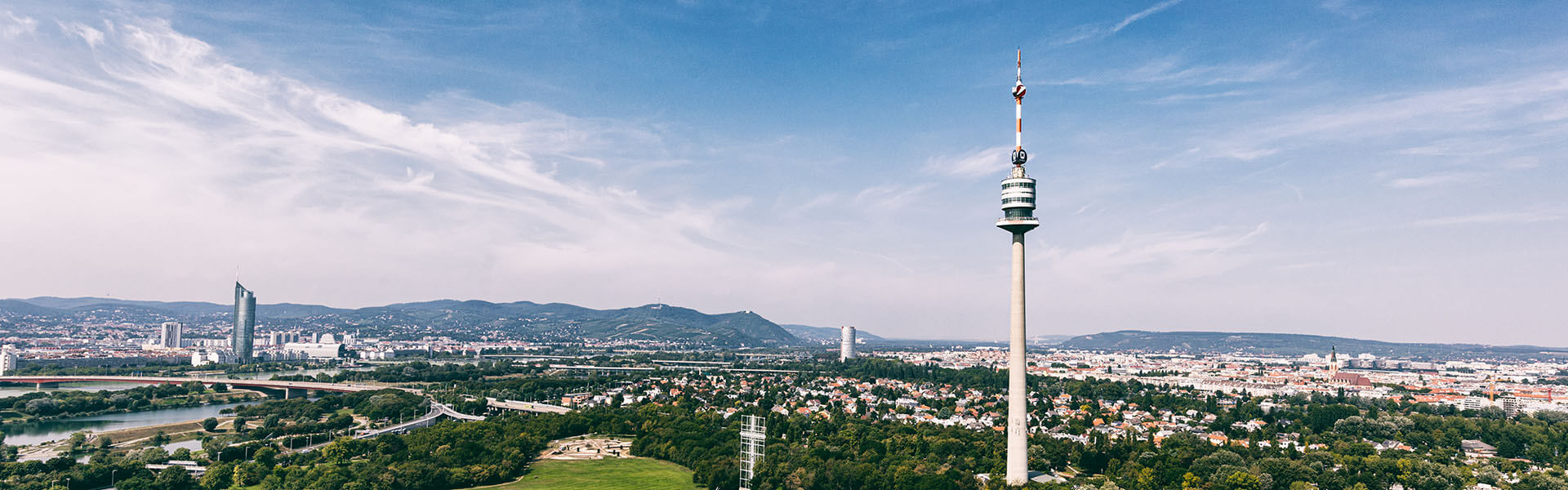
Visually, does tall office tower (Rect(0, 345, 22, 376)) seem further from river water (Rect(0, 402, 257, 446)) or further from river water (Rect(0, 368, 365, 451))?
river water (Rect(0, 402, 257, 446))

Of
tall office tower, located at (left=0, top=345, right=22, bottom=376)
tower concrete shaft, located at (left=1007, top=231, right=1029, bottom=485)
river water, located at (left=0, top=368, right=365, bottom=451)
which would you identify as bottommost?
river water, located at (left=0, top=368, right=365, bottom=451)

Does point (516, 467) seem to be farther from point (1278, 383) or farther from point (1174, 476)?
point (1278, 383)

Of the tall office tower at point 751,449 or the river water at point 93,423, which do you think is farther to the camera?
the river water at point 93,423

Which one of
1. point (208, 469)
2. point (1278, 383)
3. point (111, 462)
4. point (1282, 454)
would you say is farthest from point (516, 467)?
point (1278, 383)

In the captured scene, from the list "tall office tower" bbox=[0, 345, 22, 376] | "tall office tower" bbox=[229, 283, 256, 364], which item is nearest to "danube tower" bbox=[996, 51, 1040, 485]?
"tall office tower" bbox=[0, 345, 22, 376]

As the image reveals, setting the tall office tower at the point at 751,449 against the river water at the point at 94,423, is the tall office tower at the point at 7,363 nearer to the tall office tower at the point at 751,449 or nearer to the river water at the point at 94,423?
the river water at the point at 94,423

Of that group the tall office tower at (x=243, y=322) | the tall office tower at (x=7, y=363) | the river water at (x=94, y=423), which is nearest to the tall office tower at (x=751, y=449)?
the river water at (x=94, y=423)
